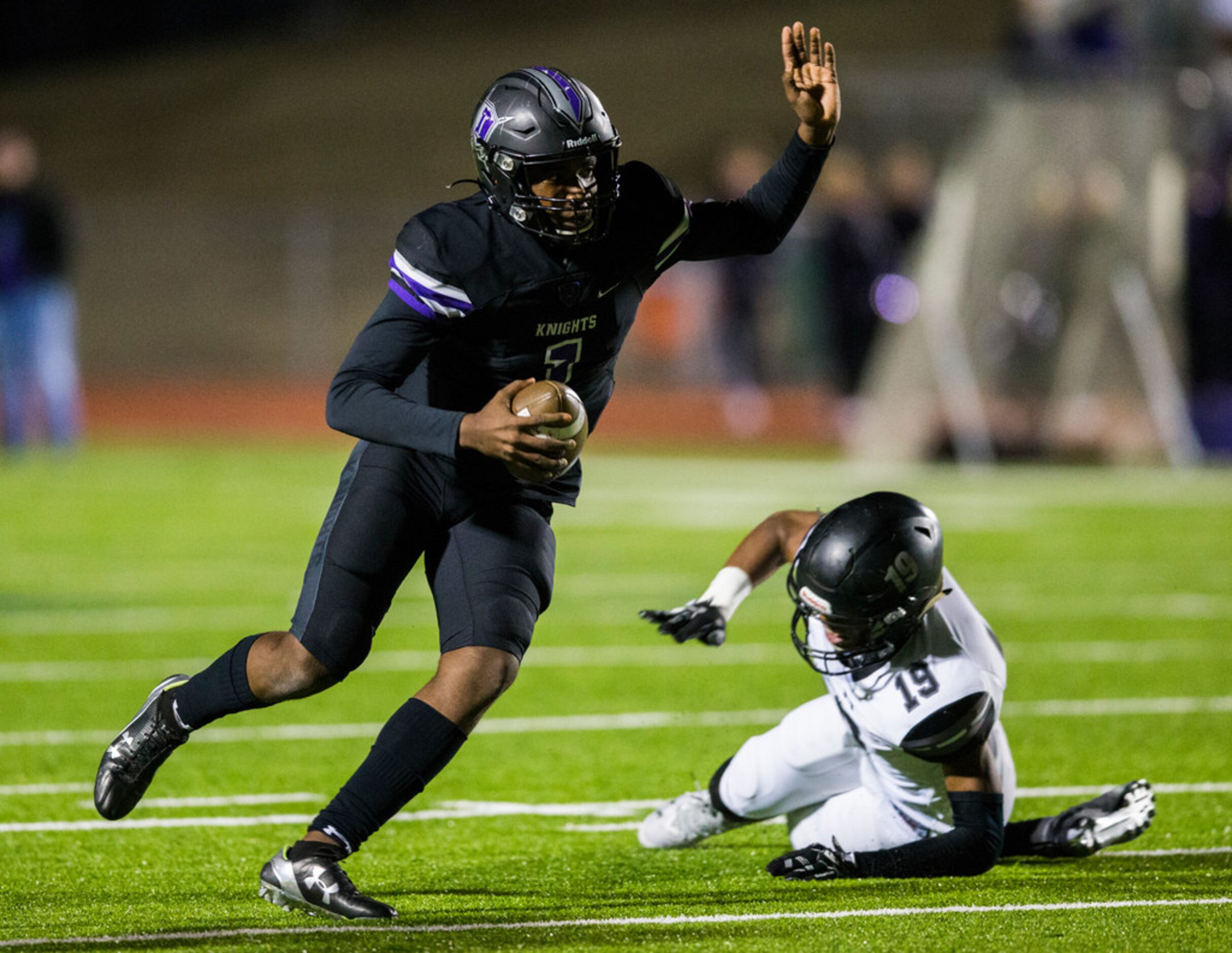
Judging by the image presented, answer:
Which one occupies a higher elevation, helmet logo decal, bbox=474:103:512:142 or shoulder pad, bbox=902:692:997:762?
helmet logo decal, bbox=474:103:512:142

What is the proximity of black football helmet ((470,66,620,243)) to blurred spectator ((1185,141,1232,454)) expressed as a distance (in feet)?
36.7

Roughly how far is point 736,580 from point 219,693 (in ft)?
3.99

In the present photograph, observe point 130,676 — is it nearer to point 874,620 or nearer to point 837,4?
point 874,620

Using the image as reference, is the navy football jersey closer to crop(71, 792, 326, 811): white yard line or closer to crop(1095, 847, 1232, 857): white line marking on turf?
crop(71, 792, 326, 811): white yard line

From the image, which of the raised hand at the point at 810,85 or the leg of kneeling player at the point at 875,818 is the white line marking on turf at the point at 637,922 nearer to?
the leg of kneeling player at the point at 875,818

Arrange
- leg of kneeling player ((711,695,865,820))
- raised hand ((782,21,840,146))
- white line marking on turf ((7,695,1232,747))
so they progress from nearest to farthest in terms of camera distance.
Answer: raised hand ((782,21,840,146)), leg of kneeling player ((711,695,865,820)), white line marking on turf ((7,695,1232,747))

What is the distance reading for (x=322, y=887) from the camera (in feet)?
12.3

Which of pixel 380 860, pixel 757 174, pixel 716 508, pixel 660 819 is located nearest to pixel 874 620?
pixel 660 819

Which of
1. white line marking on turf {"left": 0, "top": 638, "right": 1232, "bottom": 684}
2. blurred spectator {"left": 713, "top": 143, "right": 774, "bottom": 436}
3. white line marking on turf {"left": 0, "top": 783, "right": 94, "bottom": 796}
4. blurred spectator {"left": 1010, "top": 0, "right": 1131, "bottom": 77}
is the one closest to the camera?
white line marking on turf {"left": 0, "top": 783, "right": 94, "bottom": 796}

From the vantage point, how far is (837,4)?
31.4m

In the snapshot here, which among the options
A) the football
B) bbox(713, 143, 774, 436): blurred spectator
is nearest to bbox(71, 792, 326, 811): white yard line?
the football

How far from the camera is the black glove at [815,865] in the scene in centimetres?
424

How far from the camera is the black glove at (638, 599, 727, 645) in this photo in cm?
411

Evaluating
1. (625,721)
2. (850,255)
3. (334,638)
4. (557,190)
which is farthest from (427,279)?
(850,255)
